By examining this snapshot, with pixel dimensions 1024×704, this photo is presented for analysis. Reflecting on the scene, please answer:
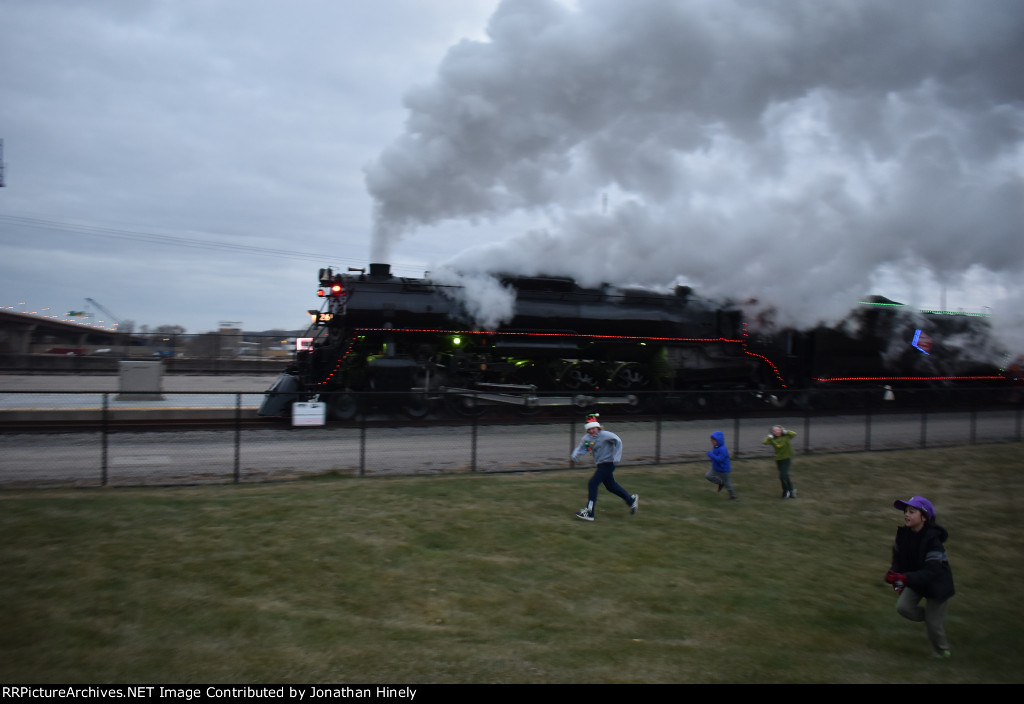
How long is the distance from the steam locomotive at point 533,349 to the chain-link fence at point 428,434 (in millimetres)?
447

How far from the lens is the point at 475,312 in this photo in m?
15.4

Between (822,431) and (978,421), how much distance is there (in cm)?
499

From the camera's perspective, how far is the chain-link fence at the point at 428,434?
10.4 meters

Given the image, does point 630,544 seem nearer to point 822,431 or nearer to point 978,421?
point 822,431

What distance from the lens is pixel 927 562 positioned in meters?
4.71

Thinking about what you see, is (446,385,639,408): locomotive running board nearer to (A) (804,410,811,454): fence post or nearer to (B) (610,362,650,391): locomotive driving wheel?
(B) (610,362,650,391): locomotive driving wheel

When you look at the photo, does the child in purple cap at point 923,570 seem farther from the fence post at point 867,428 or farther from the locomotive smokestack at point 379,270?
the locomotive smokestack at point 379,270

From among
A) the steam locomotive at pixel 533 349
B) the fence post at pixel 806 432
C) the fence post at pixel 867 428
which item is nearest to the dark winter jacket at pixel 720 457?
the steam locomotive at pixel 533 349

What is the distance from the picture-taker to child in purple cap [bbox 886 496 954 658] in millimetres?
4688

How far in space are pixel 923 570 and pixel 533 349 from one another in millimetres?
11498

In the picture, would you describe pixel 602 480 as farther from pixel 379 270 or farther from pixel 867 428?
pixel 379 270

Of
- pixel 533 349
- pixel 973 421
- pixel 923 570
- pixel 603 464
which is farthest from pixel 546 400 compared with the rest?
pixel 923 570

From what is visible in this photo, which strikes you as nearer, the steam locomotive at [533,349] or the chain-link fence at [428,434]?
the chain-link fence at [428,434]
